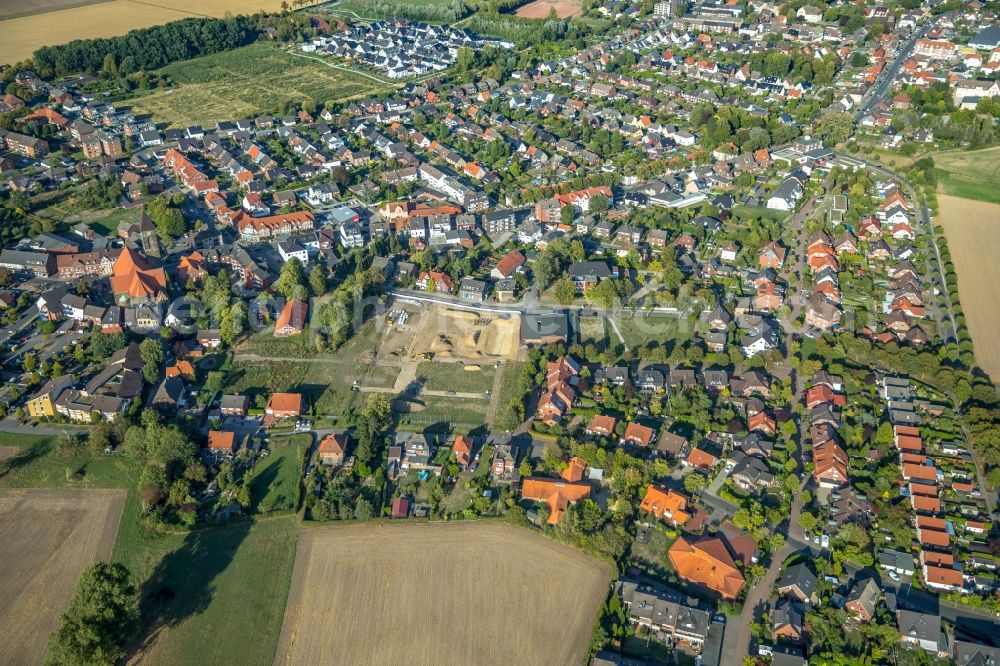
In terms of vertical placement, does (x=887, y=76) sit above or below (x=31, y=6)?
below

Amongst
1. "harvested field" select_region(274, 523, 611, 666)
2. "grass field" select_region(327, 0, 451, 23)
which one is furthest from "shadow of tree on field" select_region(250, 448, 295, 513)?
"grass field" select_region(327, 0, 451, 23)

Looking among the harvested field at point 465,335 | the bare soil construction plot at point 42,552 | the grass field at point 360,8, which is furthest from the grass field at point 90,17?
the bare soil construction plot at point 42,552

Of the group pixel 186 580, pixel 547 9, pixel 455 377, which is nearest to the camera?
pixel 186 580

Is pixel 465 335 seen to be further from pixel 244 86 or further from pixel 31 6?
pixel 31 6

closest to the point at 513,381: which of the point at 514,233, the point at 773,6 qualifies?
the point at 514,233

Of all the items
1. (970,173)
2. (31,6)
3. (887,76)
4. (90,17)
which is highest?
(31,6)

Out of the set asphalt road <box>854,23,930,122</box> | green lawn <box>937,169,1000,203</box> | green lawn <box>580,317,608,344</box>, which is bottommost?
green lawn <box>580,317,608,344</box>

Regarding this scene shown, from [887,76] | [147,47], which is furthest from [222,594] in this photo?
[887,76]

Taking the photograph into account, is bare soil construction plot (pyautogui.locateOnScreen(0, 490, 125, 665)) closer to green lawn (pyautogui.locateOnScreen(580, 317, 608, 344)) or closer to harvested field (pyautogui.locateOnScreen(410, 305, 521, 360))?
harvested field (pyautogui.locateOnScreen(410, 305, 521, 360))
